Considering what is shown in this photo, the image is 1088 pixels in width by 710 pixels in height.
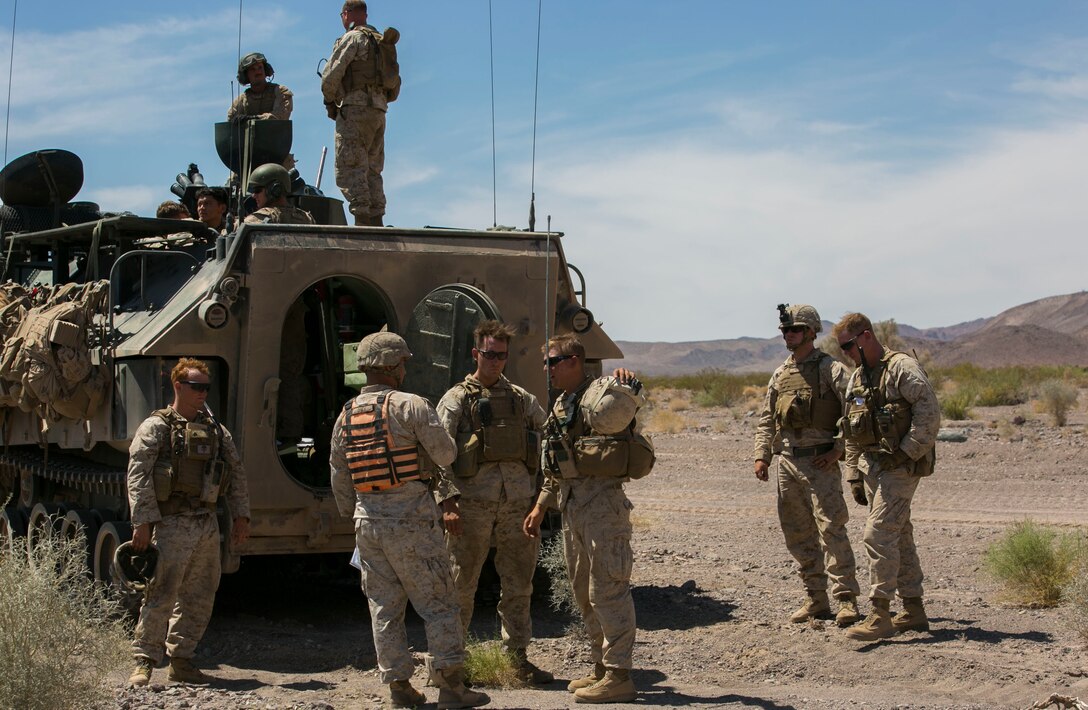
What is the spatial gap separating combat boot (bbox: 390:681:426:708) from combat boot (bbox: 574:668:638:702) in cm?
78

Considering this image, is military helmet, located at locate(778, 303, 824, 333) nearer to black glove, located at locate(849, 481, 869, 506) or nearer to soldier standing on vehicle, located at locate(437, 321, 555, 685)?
black glove, located at locate(849, 481, 869, 506)

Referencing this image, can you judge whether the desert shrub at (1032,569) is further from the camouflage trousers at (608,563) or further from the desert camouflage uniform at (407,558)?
the desert camouflage uniform at (407,558)

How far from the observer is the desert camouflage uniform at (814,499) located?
8758mm

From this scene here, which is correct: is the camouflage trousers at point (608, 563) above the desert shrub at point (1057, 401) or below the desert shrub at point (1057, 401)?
below

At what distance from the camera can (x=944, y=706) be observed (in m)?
6.89

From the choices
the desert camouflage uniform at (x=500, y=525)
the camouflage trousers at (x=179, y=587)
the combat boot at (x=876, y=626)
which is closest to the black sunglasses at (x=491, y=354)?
the desert camouflage uniform at (x=500, y=525)

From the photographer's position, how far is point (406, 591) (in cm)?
684

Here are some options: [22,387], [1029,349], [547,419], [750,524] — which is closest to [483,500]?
[547,419]

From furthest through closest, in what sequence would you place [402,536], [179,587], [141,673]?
[179,587] < [141,673] < [402,536]

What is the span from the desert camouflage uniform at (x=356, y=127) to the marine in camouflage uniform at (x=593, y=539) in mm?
4101

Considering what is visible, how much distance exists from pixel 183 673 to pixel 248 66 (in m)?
5.66

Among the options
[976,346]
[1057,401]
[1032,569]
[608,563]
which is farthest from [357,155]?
[976,346]

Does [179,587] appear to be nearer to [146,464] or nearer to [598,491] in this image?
[146,464]

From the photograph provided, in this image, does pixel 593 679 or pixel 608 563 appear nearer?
pixel 608 563
